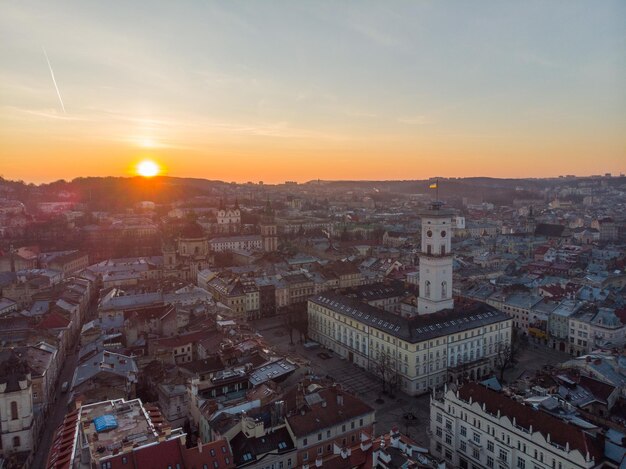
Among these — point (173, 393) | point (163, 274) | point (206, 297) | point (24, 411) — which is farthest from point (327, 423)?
point (163, 274)

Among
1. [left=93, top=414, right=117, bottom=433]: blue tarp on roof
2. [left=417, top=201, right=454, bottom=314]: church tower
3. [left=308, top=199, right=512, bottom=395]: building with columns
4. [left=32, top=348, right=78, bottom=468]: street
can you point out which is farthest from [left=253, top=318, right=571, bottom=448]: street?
[left=32, top=348, right=78, bottom=468]: street

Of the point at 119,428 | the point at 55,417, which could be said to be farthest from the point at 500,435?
the point at 55,417

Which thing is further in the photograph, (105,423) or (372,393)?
(372,393)

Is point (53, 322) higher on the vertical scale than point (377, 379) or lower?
higher

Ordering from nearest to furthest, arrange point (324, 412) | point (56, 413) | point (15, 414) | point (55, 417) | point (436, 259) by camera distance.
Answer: point (324, 412) → point (15, 414) → point (55, 417) → point (56, 413) → point (436, 259)

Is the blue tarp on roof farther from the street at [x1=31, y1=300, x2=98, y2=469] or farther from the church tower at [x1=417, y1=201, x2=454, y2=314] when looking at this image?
the church tower at [x1=417, y1=201, x2=454, y2=314]

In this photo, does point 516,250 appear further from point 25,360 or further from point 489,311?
point 25,360

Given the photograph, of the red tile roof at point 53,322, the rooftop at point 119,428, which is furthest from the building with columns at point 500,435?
the red tile roof at point 53,322

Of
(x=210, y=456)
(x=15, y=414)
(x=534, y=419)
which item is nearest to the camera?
(x=210, y=456)

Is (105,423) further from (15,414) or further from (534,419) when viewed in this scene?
(534,419)
